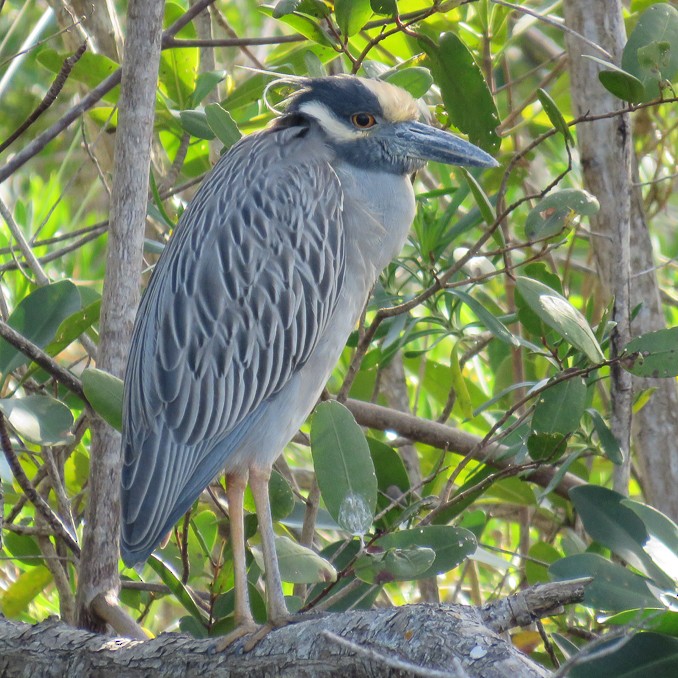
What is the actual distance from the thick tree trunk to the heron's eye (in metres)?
0.65

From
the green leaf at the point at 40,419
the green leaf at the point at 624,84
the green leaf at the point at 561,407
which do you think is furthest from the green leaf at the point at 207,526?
the green leaf at the point at 624,84

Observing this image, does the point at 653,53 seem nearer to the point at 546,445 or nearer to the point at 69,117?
the point at 546,445

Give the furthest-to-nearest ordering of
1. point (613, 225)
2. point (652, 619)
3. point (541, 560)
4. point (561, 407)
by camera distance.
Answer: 1. point (613, 225)
2. point (541, 560)
3. point (561, 407)
4. point (652, 619)

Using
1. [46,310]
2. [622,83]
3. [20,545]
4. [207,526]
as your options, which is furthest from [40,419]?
[622,83]

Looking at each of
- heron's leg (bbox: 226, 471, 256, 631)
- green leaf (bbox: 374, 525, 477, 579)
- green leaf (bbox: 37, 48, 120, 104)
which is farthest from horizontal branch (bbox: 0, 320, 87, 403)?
green leaf (bbox: 37, 48, 120, 104)

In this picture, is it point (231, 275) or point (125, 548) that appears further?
Result: point (231, 275)

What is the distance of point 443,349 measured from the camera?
419 cm

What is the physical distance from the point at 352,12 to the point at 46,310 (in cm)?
109

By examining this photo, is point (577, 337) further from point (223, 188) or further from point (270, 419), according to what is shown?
point (223, 188)

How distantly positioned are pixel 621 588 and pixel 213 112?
151cm

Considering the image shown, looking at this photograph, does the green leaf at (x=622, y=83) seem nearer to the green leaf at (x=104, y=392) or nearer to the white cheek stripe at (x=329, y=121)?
the white cheek stripe at (x=329, y=121)

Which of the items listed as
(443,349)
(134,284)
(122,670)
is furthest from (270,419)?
(443,349)

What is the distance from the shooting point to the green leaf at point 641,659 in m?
1.95

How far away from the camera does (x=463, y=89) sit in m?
2.63
